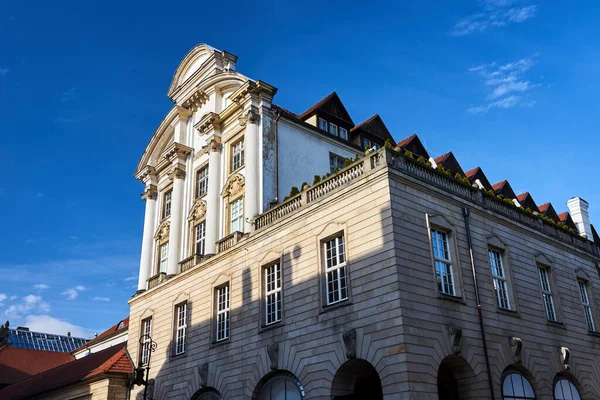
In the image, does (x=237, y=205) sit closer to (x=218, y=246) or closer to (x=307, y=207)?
(x=218, y=246)

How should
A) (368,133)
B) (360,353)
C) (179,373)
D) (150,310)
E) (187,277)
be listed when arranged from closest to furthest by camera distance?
1. (360,353)
2. (179,373)
3. (187,277)
4. (150,310)
5. (368,133)

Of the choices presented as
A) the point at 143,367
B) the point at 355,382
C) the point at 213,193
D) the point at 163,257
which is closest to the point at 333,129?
the point at 213,193

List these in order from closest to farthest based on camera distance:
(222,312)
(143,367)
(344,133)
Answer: (222,312), (143,367), (344,133)

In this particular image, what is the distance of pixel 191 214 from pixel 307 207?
1213 centimetres

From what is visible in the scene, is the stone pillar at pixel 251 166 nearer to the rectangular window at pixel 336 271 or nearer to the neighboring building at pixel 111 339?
the rectangular window at pixel 336 271

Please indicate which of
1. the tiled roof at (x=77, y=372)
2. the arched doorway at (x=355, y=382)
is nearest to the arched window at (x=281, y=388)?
the arched doorway at (x=355, y=382)

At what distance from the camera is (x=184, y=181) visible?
35812mm

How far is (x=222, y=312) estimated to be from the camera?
1080 inches

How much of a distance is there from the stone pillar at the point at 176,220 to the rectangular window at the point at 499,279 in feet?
58.5

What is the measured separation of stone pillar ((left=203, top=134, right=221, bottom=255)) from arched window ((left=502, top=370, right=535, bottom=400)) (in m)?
15.3

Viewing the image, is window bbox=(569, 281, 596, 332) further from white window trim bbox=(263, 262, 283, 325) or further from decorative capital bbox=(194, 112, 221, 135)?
decorative capital bbox=(194, 112, 221, 135)

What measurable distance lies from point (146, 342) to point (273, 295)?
37.9 feet

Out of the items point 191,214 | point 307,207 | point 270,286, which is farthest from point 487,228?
point 191,214

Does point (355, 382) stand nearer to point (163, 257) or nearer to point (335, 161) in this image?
point (335, 161)
